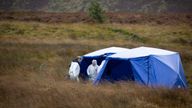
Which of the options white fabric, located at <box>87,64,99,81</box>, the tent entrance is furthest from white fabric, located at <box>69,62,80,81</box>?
the tent entrance

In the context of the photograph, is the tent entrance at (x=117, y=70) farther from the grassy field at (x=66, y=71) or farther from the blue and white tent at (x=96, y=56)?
the grassy field at (x=66, y=71)

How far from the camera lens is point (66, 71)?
18828mm

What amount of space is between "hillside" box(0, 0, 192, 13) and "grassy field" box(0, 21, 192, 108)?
19336 mm

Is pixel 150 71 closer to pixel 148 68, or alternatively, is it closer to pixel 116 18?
pixel 148 68

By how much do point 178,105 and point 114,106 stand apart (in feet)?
5.52

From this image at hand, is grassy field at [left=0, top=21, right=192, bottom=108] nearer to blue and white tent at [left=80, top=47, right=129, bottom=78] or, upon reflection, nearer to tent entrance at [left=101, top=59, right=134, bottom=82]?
blue and white tent at [left=80, top=47, right=129, bottom=78]

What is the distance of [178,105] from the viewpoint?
9.61 metres

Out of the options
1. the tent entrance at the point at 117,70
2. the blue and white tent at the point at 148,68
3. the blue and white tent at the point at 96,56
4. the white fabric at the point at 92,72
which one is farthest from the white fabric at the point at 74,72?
the blue and white tent at the point at 96,56

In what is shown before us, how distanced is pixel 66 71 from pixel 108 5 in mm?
52501

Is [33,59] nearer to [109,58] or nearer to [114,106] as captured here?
[109,58]

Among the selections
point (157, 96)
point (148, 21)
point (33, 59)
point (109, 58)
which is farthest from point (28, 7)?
point (157, 96)

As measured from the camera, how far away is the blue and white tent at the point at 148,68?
14.4m

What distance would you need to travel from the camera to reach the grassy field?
32.0 feet

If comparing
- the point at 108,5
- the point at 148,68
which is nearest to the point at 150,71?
the point at 148,68
